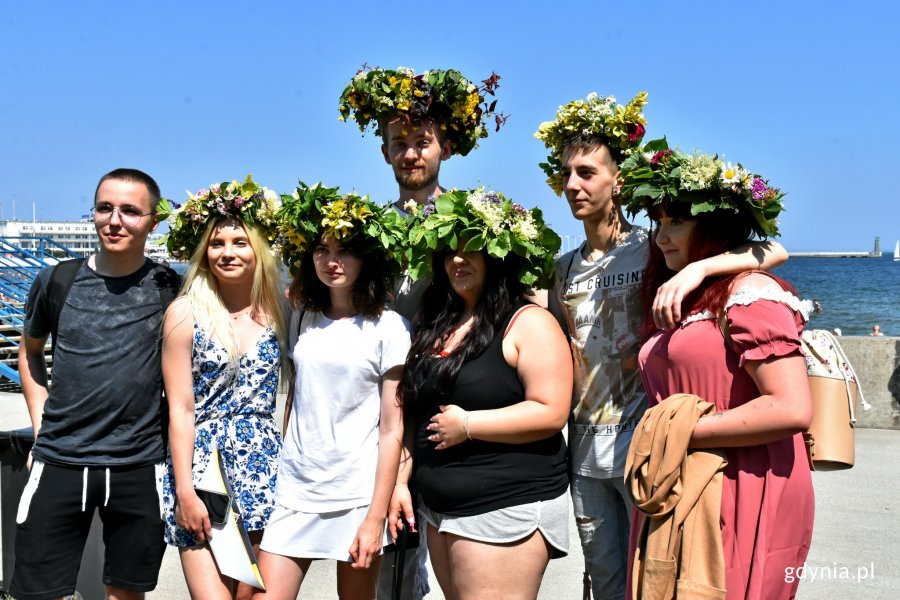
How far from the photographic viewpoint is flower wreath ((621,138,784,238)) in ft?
11.3

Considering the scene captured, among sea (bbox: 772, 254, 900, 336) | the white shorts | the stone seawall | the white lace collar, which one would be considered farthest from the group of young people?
sea (bbox: 772, 254, 900, 336)

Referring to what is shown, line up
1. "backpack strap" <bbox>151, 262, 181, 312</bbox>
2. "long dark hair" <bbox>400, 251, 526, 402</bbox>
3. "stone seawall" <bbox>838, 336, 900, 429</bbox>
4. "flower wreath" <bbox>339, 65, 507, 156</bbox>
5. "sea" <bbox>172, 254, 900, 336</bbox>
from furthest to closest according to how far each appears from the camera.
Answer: "sea" <bbox>172, 254, 900, 336</bbox>, "stone seawall" <bbox>838, 336, 900, 429</bbox>, "flower wreath" <bbox>339, 65, 507, 156</bbox>, "backpack strap" <bbox>151, 262, 181, 312</bbox>, "long dark hair" <bbox>400, 251, 526, 402</bbox>

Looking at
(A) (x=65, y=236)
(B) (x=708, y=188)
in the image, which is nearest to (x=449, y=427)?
(B) (x=708, y=188)

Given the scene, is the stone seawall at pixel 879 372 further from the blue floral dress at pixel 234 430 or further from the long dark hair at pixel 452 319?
the blue floral dress at pixel 234 430

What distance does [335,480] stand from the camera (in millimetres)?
3982

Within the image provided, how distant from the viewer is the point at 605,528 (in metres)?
4.07

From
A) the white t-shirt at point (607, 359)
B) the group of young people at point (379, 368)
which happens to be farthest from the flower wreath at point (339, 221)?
the white t-shirt at point (607, 359)

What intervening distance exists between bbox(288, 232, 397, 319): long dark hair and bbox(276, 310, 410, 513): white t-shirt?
0.58 ft

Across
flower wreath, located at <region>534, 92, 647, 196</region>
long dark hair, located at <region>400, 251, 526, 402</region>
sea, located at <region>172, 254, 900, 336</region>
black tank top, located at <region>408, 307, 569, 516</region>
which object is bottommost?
black tank top, located at <region>408, 307, 569, 516</region>

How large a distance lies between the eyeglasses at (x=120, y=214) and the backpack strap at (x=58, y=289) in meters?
0.28

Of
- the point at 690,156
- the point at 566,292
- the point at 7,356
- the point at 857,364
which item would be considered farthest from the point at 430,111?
the point at 7,356

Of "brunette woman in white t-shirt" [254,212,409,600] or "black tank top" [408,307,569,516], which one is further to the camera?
"brunette woman in white t-shirt" [254,212,409,600]

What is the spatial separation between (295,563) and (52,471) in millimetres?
1220

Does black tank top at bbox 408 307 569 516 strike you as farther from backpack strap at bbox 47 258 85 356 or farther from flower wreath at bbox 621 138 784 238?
backpack strap at bbox 47 258 85 356
